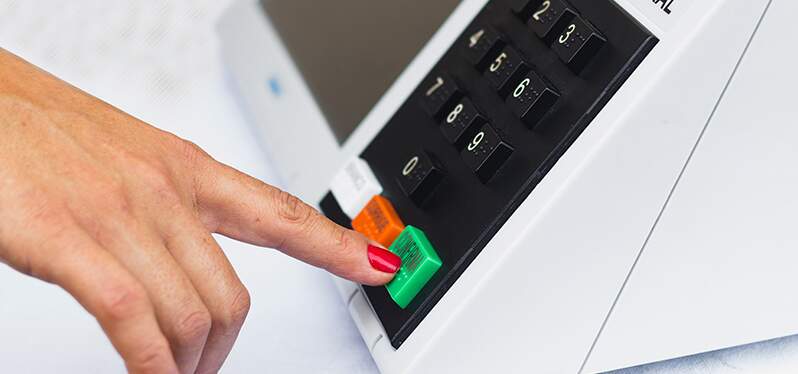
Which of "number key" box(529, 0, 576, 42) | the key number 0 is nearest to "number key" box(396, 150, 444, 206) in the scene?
the key number 0

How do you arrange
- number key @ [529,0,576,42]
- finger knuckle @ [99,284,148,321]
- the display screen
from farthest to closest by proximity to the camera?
the display screen → number key @ [529,0,576,42] → finger knuckle @ [99,284,148,321]

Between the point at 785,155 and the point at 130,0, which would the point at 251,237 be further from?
the point at 130,0

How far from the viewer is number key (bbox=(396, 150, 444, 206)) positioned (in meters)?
0.53

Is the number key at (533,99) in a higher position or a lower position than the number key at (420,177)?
higher

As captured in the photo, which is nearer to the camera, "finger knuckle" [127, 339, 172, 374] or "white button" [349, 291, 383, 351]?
"finger knuckle" [127, 339, 172, 374]

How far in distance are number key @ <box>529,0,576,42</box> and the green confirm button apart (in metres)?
0.14

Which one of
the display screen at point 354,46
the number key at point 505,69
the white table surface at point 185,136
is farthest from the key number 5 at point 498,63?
the white table surface at point 185,136

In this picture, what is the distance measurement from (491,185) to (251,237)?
148 millimetres

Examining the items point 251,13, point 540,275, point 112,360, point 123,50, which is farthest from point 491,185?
point 123,50

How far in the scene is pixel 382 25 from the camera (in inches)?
26.5

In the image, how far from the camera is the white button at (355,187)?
58 cm

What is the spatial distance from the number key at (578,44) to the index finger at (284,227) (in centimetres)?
16

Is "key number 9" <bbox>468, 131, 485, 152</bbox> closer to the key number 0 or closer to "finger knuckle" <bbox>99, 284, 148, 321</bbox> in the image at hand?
the key number 0

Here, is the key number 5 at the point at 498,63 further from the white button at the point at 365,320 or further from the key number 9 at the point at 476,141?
the white button at the point at 365,320
